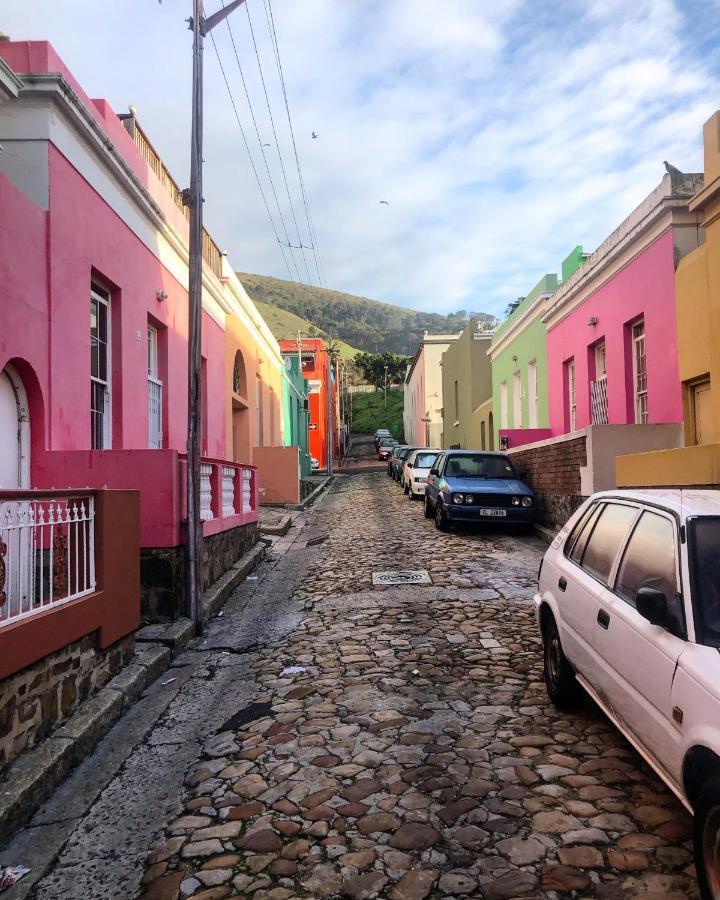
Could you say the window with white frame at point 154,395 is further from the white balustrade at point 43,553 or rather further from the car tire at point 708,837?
the car tire at point 708,837

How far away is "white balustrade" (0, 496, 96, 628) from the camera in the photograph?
3738mm

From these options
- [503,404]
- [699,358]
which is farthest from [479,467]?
[503,404]

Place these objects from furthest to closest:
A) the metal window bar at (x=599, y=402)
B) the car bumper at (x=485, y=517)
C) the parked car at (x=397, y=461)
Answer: the parked car at (x=397, y=461)
the metal window bar at (x=599, y=402)
the car bumper at (x=485, y=517)

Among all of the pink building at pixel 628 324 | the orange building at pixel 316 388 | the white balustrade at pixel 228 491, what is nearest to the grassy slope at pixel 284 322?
the orange building at pixel 316 388

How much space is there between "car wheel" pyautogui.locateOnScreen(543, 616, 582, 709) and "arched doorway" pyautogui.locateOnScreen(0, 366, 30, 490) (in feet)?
15.3

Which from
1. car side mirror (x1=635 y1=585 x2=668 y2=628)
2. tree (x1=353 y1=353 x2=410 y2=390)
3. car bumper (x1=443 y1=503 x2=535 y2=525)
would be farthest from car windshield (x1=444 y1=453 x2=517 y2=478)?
tree (x1=353 y1=353 x2=410 y2=390)

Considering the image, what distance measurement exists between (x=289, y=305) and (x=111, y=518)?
507 ft

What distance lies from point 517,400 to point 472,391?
26.0ft

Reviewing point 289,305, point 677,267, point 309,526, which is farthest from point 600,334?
point 289,305

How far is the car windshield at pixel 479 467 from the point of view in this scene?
1361 cm

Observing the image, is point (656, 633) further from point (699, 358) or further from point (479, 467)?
point (479, 467)

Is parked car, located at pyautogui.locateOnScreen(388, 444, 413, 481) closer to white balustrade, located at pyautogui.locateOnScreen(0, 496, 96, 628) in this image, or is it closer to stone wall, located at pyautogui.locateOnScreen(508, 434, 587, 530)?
stone wall, located at pyautogui.locateOnScreen(508, 434, 587, 530)

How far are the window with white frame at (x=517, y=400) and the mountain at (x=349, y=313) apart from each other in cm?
10998

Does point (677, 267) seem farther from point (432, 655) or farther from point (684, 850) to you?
point (684, 850)
